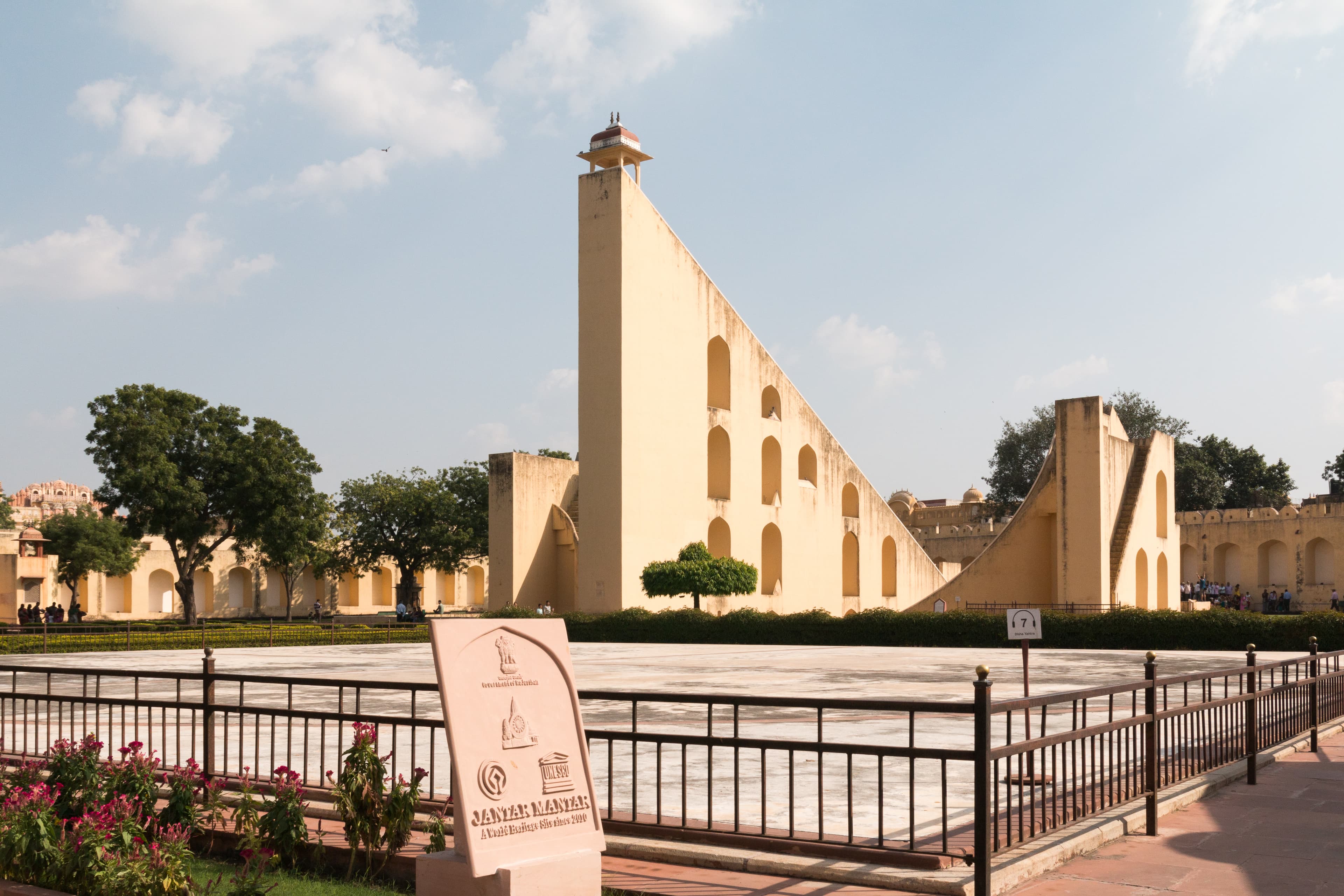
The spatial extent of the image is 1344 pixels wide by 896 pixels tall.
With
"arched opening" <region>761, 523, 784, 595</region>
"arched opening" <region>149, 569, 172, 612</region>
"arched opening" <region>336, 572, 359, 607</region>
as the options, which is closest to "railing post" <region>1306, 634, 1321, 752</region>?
"arched opening" <region>761, 523, 784, 595</region>

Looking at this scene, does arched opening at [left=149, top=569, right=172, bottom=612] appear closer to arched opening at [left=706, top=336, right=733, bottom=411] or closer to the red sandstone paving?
arched opening at [left=706, top=336, right=733, bottom=411]

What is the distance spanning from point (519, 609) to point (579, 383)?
6343 millimetres

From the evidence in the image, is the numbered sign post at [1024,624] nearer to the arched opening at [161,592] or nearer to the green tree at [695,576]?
the green tree at [695,576]

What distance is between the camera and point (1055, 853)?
4.63 metres

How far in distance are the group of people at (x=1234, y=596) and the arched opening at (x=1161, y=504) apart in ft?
22.0

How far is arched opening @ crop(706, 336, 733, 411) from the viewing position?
31.9 metres

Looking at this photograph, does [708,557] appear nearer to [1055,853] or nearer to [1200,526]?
[1055,853]

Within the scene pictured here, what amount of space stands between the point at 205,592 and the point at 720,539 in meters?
23.8

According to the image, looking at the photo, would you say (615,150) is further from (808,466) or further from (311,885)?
(311,885)

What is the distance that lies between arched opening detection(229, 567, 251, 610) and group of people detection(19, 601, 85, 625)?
9014 millimetres

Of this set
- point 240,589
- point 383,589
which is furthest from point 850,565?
point 240,589

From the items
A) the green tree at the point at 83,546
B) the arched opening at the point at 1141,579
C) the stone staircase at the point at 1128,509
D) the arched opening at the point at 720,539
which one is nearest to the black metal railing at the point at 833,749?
the stone staircase at the point at 1128,509

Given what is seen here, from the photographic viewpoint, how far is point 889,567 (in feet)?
127

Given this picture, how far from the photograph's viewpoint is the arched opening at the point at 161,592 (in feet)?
141
